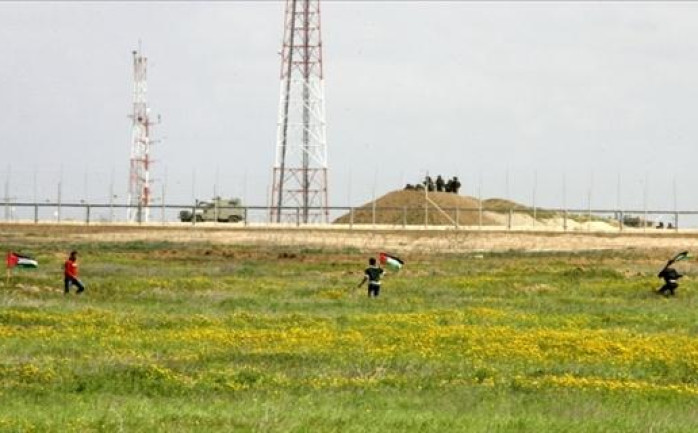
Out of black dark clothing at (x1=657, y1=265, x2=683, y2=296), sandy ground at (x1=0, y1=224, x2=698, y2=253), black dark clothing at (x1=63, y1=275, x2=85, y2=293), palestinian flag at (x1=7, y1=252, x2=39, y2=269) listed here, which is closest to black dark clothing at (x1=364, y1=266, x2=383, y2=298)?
black dark clothing at (x1=63, y1=275, x2=85, y2=293)

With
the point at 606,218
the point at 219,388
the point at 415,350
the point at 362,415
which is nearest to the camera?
the point at 362,415

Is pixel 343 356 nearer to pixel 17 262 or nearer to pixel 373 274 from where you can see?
pixel 373 274

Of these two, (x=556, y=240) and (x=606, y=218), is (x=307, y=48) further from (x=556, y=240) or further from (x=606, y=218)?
(x=606, y=218)

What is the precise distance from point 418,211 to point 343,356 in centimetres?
9784

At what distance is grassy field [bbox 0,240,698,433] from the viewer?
22078mm

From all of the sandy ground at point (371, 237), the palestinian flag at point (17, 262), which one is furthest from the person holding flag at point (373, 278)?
the sandy ground at point (371, 237)

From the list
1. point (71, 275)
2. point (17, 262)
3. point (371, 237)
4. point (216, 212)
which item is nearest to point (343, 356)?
point (71, 275)

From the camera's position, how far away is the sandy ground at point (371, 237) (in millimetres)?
91562

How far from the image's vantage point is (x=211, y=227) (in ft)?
363

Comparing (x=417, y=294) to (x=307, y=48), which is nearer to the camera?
(x=417, y=294)

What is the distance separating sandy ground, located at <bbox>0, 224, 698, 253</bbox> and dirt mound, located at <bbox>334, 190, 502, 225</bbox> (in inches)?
475

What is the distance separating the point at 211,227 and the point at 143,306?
6918cm

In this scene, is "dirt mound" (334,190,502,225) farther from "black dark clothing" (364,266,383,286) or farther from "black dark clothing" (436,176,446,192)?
"black dark clothing" (364,266,383,286)

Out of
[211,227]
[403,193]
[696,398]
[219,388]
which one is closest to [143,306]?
[219,388]
